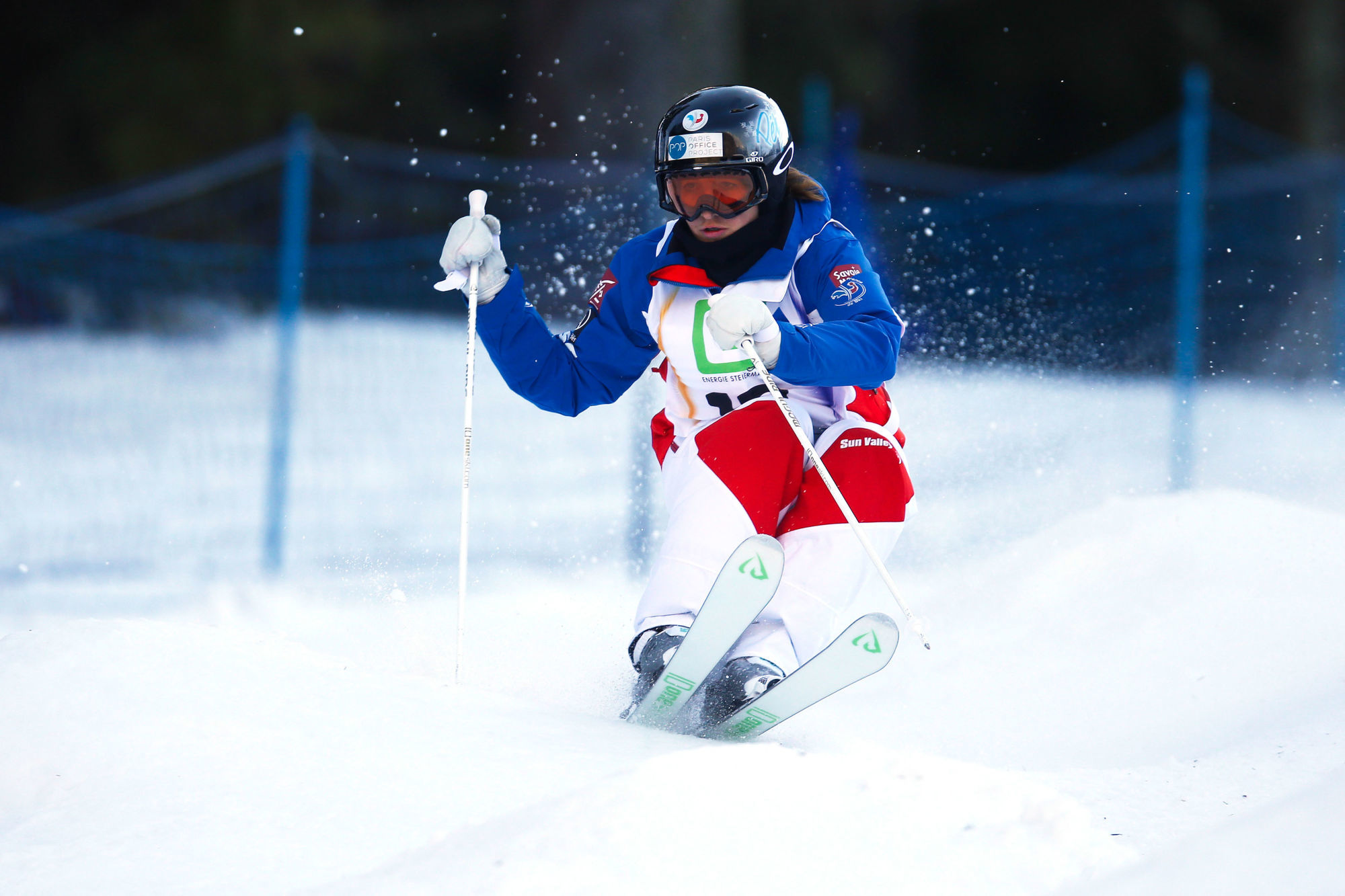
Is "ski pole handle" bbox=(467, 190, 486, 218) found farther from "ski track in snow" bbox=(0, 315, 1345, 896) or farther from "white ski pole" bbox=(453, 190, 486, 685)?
"ski track in snow" bbox=(0, 315, 1345, 896)

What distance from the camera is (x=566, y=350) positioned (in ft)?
9.27

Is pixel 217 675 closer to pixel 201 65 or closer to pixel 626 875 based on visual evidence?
pixel 626 875

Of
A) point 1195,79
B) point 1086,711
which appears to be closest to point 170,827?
point 1086,711

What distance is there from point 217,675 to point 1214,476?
4456 millimetres

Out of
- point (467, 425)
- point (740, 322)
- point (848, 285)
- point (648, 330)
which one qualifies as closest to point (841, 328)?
point (848, 285)

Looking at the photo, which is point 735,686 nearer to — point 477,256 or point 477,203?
point 477,256

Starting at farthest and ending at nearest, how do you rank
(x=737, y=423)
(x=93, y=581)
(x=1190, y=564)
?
(x=93, y=581) < (x=1190, y=564) < (x=737, y=423)

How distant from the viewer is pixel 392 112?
18.2 metres

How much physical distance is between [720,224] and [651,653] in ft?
2.97

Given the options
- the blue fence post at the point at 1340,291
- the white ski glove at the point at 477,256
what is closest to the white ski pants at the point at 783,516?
the white ski glove at the point at 477,256

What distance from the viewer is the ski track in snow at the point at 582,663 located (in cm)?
154

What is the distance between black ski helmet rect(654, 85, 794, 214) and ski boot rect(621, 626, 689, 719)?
877 millimetres

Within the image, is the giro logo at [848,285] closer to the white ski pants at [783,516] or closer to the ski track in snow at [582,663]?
the white ski pants at [783,516]

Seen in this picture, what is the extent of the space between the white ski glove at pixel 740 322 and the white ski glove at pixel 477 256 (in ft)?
1.94
